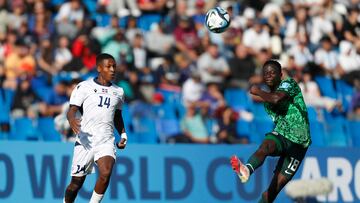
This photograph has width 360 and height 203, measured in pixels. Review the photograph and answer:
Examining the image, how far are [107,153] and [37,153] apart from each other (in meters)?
3.32

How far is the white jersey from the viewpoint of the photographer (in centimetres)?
1281

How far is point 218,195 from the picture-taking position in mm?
16516

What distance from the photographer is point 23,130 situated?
17688 mm

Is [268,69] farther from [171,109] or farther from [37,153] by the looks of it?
[171,109]

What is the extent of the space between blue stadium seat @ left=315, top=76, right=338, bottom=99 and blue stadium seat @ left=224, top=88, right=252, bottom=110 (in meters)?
1.88

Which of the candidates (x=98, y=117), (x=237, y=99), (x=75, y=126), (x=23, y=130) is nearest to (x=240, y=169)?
(x=98, y=117)

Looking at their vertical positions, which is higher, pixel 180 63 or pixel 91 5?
pixel 91 5

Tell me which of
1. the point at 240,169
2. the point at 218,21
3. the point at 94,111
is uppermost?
the point at 218,21

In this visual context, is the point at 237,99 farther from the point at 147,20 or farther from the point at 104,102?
the point at 104,102

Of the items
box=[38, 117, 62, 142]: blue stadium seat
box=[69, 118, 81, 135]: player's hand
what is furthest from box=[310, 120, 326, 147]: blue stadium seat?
box=[69, 118, 81, 135]: player's hand

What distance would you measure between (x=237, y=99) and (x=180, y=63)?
1.50 metres

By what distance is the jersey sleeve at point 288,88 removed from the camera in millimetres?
12852

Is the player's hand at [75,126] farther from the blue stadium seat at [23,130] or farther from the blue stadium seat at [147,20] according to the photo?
the blue stadium seat at [147,20]

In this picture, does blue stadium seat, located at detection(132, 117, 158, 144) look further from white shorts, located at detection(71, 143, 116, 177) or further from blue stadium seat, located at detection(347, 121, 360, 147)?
white shorts, located at detection(71, 143, 116, 177)
